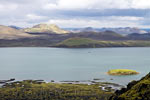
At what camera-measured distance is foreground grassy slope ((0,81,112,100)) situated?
84.8 meters

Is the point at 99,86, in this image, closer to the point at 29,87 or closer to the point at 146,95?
the point at 29,87

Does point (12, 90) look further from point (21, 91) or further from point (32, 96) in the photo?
point (32, 96)

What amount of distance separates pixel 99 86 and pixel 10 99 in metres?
38.5

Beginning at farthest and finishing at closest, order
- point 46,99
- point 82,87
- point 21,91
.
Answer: point 82,87, point 21,91, point 46,99

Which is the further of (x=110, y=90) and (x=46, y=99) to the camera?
(x=110, y=90)

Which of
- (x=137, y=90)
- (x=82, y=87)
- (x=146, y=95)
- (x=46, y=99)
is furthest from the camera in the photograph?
(x=82, y=87)

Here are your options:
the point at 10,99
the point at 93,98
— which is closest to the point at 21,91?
the point at 10,99

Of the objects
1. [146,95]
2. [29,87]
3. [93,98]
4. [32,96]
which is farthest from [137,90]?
[29,87]

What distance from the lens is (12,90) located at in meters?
96.3

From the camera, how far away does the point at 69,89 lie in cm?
9750

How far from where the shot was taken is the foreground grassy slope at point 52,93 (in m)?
84.8

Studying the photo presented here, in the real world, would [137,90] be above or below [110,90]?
above

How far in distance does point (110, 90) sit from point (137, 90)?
49214mm

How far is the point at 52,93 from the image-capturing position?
9088 centimetres
